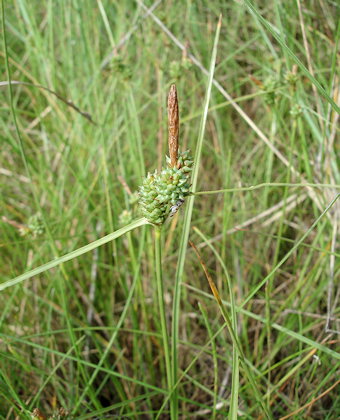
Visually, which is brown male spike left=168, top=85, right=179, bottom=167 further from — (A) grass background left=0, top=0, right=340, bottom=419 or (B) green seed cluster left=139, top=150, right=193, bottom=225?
(A) grass background left=0, top=0, right=340, bottom=419

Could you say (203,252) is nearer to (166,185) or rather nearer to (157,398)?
(157,398)

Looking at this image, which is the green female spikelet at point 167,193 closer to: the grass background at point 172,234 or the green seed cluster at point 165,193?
the green seed cluster at point 165,193

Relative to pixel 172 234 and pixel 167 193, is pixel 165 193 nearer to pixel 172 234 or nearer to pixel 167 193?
pixel 167 193

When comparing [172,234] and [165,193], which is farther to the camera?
[172,234]

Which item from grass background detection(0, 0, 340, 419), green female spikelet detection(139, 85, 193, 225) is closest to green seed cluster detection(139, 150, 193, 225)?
green female spikelet detection(139, 85, 193, 225)

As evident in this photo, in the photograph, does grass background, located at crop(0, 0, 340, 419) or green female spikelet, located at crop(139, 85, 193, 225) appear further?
grass background, located at crop(0, 0, 340, 419)

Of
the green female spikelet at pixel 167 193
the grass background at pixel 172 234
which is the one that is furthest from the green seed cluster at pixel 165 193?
the grass background at pixel 172 234

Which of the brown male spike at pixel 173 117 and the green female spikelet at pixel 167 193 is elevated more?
the brown male spike at pixel 173 117

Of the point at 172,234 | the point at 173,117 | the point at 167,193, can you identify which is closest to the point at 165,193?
Answer: the point at 167,193

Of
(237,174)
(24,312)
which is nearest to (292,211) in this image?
(237,174)
